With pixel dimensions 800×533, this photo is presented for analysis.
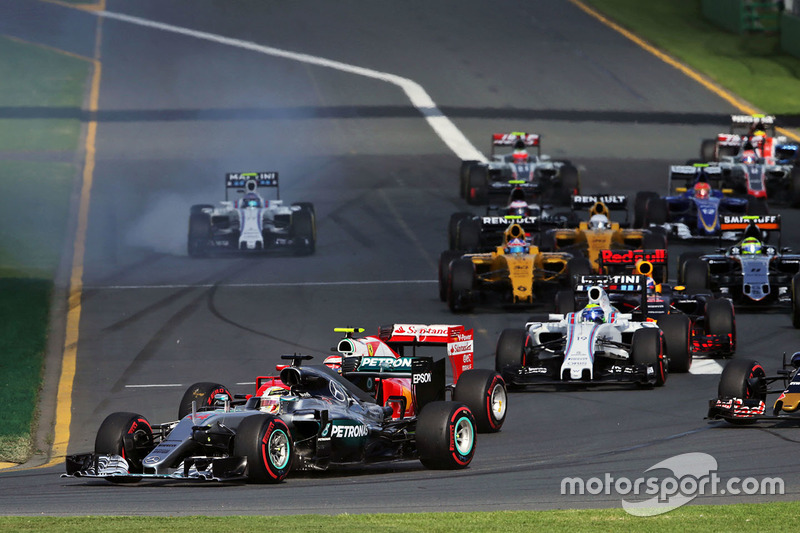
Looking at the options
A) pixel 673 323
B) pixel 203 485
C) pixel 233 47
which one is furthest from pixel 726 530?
pixel 233 47

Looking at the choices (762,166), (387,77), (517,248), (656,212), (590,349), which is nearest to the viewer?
(590,349)

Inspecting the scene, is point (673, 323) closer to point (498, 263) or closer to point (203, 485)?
point (498, 263)

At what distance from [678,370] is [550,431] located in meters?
5.12

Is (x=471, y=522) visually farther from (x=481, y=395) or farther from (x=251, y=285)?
(x=251, y=285)

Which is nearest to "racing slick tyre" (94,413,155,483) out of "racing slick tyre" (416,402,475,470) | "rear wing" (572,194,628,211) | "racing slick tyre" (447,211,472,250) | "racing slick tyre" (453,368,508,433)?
"racing slick tyre" (416,402,475,470)

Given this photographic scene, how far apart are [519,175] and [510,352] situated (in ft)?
67.9

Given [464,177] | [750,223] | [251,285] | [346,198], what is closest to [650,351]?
[750,223]

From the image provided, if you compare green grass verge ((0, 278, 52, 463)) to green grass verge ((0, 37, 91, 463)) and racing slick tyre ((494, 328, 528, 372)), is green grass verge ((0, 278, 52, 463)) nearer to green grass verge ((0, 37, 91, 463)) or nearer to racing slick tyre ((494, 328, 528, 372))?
green grass verge ((0, 37, 91, 463))

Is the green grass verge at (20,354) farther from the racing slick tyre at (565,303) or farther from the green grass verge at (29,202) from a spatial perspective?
the racing slick tyre at (565,303)

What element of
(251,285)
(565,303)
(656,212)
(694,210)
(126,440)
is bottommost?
(126,440)

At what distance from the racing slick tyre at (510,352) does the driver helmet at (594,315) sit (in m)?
1.18

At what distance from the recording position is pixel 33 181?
160 ft

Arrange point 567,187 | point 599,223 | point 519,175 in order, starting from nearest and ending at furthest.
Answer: point 599,223
point 567,187
point 519,175

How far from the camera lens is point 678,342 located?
82.9ft
